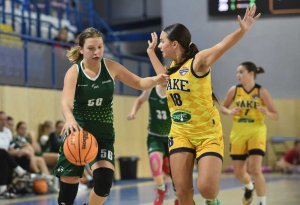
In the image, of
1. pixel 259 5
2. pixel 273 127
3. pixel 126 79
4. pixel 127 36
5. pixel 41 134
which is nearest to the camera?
pixel 126 79

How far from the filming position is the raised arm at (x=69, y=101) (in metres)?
5.89

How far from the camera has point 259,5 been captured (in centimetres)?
1020

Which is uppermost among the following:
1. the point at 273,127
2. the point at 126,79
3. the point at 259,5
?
the point at 259,5

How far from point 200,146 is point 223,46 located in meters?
1.02

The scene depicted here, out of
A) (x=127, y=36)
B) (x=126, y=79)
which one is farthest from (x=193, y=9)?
(x=126, y=79)

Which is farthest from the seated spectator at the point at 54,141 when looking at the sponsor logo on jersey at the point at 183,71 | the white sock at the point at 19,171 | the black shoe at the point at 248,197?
the sponsor logo on jersey at the point at 183,71

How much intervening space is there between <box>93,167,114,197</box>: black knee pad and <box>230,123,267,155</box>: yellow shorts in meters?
3.49

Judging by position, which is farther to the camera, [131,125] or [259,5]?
[131,125]

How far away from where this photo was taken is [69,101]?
6.14 m

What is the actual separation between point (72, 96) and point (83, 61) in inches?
19.1

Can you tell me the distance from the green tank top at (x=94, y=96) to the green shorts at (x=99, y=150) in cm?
7

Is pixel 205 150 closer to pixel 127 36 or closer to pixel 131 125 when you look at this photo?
pixel 131 125

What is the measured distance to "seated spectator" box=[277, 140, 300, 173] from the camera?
20.0 metres

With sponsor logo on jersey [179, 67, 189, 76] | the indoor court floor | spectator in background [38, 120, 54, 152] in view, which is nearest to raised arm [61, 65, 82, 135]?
sponsor logo on jersey [179, 67, 189, 76]
